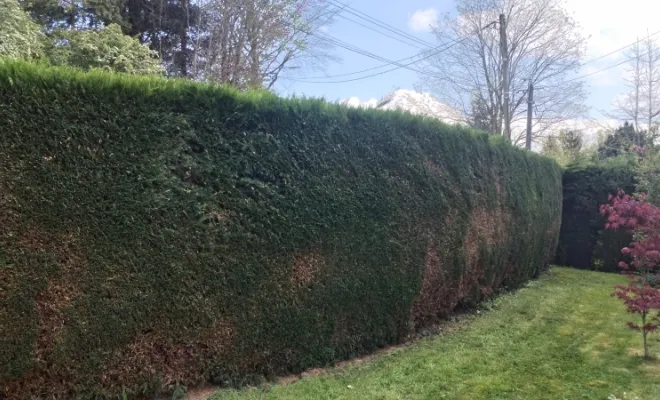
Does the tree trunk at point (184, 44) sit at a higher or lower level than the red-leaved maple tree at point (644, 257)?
higher

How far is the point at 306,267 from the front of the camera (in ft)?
15.1

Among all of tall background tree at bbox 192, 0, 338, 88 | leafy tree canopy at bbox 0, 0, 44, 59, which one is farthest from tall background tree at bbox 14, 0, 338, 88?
leafy tree canopy at bbox 0, 0, 44, 59

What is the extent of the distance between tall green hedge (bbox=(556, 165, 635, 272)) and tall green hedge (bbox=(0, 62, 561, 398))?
32.2 feet

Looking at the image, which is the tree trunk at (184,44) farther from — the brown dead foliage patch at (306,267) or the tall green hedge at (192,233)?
the brown dead foliage patch at (306,267)

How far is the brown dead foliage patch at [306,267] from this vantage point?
14.8 feet

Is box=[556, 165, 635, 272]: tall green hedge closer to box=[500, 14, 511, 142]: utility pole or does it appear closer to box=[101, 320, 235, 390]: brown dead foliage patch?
box=[500, 14, 511, 142]: utility pole

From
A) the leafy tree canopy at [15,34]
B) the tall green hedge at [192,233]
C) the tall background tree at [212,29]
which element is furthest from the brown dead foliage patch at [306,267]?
the tall background tree at [212,29]

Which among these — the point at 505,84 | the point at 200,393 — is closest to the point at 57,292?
the point at 200,393

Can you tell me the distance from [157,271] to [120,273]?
28 centimetres

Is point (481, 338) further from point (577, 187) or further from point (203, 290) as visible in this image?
point (577, 187)

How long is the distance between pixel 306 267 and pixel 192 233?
52.2 inches

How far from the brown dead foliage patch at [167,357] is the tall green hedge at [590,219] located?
13121 mm

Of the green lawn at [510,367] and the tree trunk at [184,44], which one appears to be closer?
the green lawn at [510,367]

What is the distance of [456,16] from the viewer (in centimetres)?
2138
